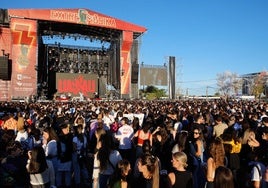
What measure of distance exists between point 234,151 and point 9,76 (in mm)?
35145

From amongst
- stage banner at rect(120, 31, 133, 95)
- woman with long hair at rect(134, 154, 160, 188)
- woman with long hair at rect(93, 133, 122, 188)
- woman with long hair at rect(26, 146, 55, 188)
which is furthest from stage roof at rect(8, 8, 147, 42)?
woman with long hair at rect(134, 154, 160, 188)

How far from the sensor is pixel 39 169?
5.14 m

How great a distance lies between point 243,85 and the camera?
107m

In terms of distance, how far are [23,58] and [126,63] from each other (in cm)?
1263

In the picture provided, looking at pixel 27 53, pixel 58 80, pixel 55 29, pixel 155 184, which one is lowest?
pixel 155 184

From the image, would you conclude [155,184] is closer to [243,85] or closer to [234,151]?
[234,151]

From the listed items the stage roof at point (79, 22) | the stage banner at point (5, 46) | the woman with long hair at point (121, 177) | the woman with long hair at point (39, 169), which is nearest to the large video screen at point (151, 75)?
the stage roof at point (79, 22)

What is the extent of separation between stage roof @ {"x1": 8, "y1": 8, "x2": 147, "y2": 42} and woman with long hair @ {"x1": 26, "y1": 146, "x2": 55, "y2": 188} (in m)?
35.8

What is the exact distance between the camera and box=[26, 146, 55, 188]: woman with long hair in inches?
199

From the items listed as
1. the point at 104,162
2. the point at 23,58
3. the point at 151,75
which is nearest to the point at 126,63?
the point at 151,75

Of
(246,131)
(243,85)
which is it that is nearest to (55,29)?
(246,131)

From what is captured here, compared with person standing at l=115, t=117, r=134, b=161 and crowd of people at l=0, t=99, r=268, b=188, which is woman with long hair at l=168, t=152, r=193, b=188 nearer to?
crowd of people at l=0, t=99, r=268, b=188

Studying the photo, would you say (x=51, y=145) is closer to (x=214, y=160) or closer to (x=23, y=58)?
(x=214, y=160)

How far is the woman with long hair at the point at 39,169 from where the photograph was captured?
5.06 m
